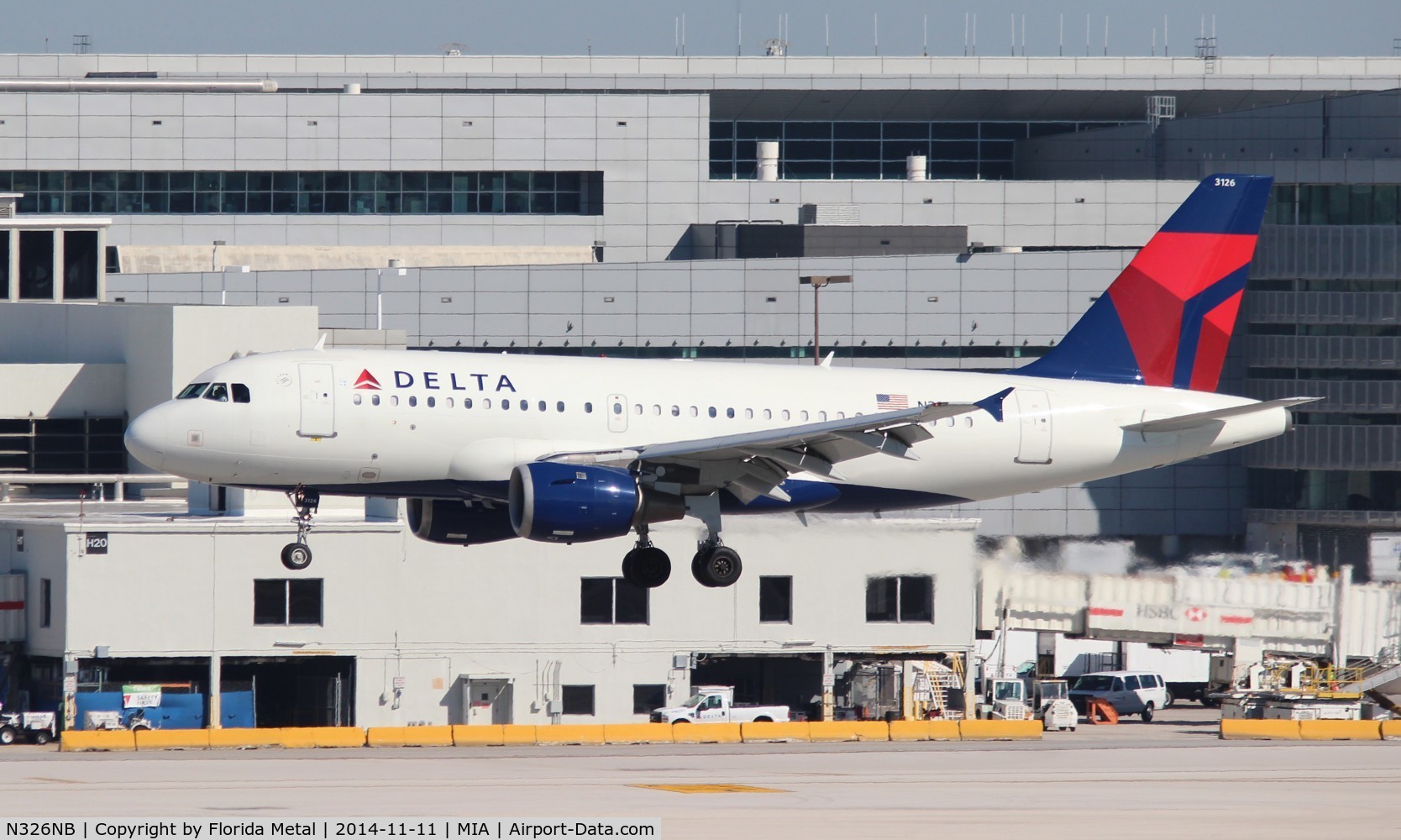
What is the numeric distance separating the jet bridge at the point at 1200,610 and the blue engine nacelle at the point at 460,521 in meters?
28.4

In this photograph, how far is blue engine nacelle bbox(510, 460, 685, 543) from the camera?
4481 cm

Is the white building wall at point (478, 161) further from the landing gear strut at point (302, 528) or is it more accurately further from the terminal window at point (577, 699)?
the landing gear strut at point (302, 528)

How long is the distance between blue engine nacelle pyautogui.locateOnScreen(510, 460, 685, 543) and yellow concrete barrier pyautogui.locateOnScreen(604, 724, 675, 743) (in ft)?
71.2

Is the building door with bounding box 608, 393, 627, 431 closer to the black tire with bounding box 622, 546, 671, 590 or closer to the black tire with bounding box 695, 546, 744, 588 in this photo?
the black tire with bounding box 622, 546, 671, 590

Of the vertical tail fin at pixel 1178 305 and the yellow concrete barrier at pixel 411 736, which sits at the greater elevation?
the vertical tail fin at pixel 1178 305

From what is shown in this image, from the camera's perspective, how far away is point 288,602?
70.7m

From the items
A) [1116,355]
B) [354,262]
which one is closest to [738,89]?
[354,262]

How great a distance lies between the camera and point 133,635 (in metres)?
69.2

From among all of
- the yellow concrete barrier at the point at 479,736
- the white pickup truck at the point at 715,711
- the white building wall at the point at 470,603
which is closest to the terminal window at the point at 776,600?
the white building wall at the point at 470,603

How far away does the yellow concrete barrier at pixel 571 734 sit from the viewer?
65.8 m

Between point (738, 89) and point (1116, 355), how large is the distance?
344ft

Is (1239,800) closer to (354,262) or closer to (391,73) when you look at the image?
(354,262)

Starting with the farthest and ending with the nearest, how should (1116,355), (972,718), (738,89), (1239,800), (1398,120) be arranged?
(738,89) → (1398,120) → (972,718) → (1116,355) → (1239,800)

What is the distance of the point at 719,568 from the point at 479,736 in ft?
63.3
